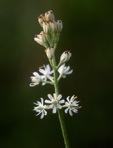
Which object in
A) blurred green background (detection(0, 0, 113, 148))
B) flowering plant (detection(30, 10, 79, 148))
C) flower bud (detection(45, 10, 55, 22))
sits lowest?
flowering plant (detection(30, 10, 79, 148))

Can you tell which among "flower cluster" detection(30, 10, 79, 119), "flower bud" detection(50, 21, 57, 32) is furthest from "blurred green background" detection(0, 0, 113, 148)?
"flower bud" detection(50, 21, 57, 32)

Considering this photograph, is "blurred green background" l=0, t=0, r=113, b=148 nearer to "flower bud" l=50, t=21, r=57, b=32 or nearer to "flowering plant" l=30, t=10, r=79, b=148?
"flowering plant" l=30, t=10, r=79, b=148

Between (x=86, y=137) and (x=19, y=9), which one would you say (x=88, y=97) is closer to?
(x=86, y=137)

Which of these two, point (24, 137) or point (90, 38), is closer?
point (24, 137)

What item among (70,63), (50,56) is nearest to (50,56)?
(50,56)

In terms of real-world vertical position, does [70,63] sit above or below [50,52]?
above

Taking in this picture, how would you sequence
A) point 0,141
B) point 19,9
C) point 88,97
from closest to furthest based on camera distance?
1. point 0,141
2. point 88,97
3. point 19,9

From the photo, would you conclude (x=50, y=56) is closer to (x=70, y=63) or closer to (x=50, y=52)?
(x=50, y=52)

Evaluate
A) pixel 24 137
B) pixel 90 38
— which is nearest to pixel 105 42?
pixel 90 38

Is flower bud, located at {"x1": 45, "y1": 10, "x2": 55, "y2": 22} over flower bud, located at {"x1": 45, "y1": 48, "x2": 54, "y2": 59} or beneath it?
over
